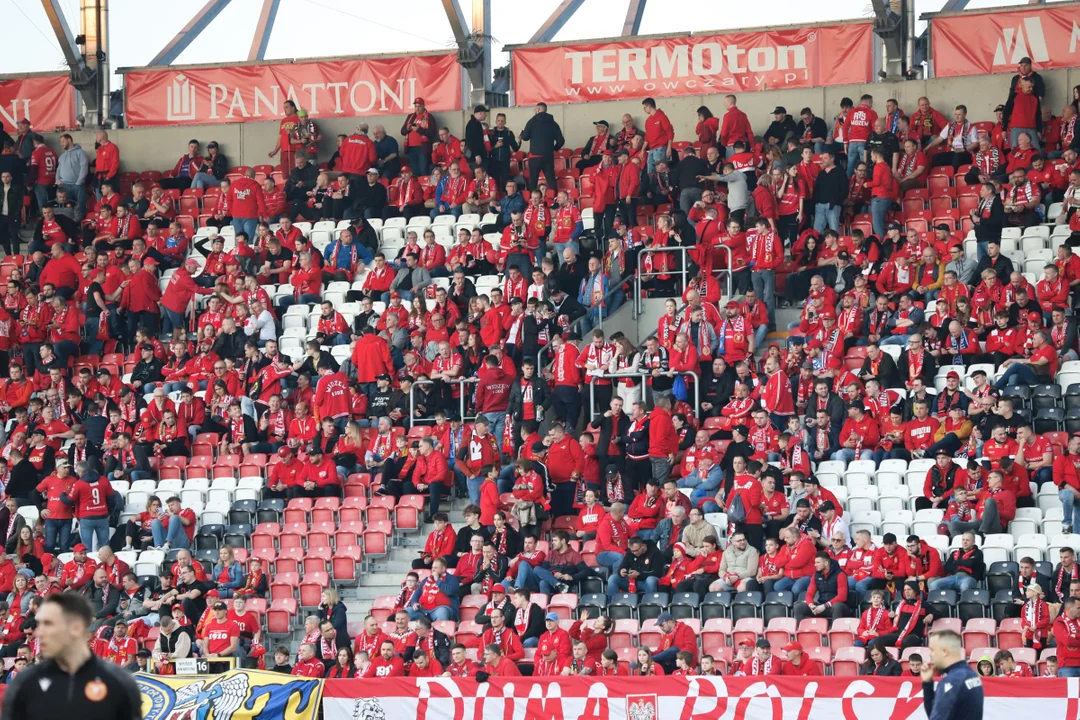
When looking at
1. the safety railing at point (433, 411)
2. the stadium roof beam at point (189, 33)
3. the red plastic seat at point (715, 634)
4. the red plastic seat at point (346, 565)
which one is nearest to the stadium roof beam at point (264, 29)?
the stadium roof beam at point (189, 33)

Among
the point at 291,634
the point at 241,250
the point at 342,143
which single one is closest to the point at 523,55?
the point at 342,143

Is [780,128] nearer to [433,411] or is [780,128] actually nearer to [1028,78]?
[1028,78]

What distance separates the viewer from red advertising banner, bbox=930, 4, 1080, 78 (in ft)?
74.9

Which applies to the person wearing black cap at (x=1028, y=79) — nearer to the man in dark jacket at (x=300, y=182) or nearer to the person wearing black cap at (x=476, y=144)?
the person wearing black cap at (x=476, y=144)

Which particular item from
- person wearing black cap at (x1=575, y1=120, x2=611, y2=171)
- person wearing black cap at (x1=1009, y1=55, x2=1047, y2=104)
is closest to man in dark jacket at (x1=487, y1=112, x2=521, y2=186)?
person wearing black cap at (x1=575, y1=120, x2=611, y2=171)

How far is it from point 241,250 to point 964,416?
429 inches

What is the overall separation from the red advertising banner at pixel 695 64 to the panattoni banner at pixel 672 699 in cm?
1312

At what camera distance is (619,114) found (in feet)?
80.8

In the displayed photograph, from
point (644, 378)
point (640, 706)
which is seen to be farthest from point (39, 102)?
point (640, 706)

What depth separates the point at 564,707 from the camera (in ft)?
43.3

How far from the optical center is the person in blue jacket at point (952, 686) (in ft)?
23.0

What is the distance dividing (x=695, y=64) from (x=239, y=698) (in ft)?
46.5

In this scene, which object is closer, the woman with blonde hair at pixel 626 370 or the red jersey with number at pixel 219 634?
the red jersey with number at pixel 219 634

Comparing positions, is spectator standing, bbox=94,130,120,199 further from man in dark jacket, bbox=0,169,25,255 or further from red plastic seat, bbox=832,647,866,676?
red plastic seat, bbox=832,647,866,676
